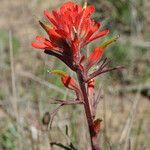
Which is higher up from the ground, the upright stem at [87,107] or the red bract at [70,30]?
the red bract at [70,30]

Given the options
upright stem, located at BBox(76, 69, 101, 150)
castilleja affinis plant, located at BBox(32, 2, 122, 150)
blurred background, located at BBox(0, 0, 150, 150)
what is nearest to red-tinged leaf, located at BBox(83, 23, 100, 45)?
castilleja affinis plant, located at BBox(32, 2, 122, 150)

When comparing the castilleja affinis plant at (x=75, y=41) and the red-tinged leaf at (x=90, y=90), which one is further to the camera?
the red-tinged leaf at (x=90, y=90)

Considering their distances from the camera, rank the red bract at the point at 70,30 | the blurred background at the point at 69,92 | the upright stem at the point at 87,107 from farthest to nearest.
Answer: the blurred background at the point at 69,92
the upright stem at the point at 87,107
the red bract at the point at 70,30

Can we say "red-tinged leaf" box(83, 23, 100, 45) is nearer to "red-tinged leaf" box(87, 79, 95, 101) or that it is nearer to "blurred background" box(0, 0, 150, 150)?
"red-tinged leaf" box(87, 79, 95, 101)

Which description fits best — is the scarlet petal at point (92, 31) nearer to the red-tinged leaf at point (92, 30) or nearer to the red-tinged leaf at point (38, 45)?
the red-tinged leaf at point (92, 30)

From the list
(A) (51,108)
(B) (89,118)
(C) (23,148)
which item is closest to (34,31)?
(A) (51,108)

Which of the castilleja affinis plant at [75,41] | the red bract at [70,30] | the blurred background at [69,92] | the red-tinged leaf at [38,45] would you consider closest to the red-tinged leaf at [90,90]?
the castilleja affinis plant at [75,41]

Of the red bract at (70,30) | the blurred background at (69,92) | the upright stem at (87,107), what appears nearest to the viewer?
the red bract at (70,30)
